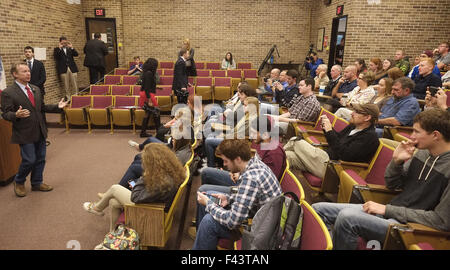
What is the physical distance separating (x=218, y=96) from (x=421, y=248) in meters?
7.23

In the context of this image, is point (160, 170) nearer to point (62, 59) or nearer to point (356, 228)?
point (356, 228)

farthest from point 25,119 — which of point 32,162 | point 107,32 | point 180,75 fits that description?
point 107,32

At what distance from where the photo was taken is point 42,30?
7.96 metres

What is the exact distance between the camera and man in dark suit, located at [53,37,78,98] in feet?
27.4

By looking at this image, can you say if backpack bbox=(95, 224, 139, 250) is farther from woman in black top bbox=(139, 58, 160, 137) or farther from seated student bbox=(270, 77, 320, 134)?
woman in black top bbox=(139, 58, 160, 137)

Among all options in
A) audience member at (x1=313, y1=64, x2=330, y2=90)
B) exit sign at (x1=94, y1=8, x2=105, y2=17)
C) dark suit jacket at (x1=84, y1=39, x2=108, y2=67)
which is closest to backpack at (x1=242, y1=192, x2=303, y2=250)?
audience member at (x1=313, y1=64, x2=330, y2=90)

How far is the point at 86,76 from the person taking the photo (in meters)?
10.7

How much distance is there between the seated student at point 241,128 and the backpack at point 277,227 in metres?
2.01

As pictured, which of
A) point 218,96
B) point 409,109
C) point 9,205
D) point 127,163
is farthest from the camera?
point 218,96

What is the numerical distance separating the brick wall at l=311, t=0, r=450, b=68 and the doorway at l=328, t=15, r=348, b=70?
44cm

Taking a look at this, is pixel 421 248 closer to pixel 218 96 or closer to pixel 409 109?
pixel 409 109

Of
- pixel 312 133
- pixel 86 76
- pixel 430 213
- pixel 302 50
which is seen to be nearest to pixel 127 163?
pixel 312 133

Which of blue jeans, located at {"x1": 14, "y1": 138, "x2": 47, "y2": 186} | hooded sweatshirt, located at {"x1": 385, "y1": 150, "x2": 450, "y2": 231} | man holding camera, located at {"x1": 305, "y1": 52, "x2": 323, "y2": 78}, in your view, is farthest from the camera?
man holding camera, located at {"x1": 305, "y1": 52, "x2": 323, "y2": 78}

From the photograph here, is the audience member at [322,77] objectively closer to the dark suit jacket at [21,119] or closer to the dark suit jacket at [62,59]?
the dark suit jacket at [21,119]
